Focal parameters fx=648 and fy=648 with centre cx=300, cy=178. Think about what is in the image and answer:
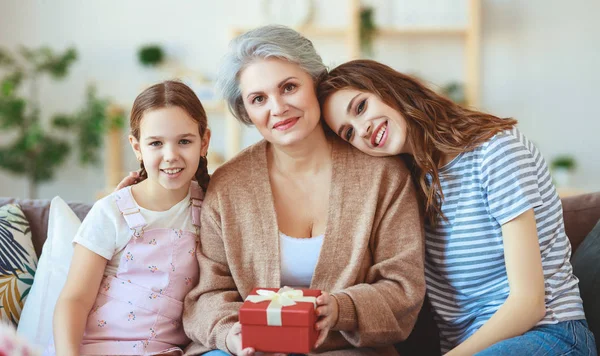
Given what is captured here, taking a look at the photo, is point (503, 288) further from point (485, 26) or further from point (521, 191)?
point (485, 26)

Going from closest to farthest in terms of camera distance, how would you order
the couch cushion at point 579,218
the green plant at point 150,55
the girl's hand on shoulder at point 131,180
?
1. the girl's hand on shoulder at point 131,180
2. the couch cushion at point 579,218
3. the green plant at point 150,55

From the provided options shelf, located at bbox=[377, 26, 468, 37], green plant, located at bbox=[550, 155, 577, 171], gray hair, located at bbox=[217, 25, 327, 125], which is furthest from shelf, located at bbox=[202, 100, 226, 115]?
gray hair, located at bbox=[217, 25, 327, 125]

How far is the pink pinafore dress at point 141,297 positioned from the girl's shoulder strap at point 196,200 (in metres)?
0.06

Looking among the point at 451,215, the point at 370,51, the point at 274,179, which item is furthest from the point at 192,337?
the point at 370,51

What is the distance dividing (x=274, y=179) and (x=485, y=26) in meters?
3.81

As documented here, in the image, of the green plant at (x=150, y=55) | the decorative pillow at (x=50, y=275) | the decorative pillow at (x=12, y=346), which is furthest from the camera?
the green plant at (x=150, y=55)

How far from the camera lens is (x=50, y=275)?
1.86 m

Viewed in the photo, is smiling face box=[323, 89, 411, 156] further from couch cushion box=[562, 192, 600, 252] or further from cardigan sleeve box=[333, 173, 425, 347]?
couch cushion box=[562, 192, 600, 252]

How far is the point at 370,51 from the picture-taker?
16.1ft

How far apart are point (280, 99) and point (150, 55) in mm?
3484

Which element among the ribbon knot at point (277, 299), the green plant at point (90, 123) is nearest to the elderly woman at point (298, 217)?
the ribbon knot at point (277, 299)

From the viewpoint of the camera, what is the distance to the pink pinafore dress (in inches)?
67.9

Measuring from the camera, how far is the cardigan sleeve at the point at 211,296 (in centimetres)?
165

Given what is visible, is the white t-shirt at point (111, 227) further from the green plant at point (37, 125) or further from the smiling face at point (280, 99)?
the green plant at point (37, 125)
